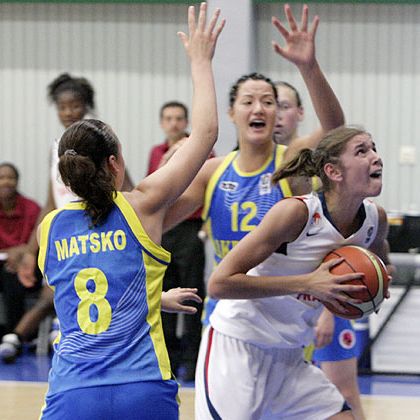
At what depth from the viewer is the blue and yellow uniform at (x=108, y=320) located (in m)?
2.98

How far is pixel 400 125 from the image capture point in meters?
9.75

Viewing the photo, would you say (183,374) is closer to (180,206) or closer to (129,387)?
(180,206)

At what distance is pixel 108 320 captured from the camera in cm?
304

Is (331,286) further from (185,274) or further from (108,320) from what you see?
(185,274)

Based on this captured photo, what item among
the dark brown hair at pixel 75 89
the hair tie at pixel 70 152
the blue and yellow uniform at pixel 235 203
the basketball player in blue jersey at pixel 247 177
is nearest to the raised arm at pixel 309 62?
the basketball player in blue jersey at pixel 247 177

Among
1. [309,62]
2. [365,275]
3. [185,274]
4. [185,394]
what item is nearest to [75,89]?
[185,274]

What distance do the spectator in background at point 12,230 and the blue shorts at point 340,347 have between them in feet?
12.1

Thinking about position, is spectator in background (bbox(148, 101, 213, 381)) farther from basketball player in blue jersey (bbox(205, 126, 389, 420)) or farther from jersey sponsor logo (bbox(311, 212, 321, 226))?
jersey sponsor logo (bbox(311, 212, 321, 226))

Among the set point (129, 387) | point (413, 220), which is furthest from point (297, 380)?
point (413, 220)

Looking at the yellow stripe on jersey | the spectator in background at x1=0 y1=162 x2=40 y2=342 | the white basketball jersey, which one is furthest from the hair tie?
the spectator in background at x1=0 y1=162 x2=40 y2=342

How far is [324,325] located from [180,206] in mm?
857

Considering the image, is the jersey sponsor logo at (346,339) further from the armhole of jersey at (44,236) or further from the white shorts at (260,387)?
the armhole of jersey at (44,236)

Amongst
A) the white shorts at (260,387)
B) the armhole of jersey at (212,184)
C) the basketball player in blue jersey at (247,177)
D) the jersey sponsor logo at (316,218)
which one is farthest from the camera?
the armhole of jersey at (212,184)

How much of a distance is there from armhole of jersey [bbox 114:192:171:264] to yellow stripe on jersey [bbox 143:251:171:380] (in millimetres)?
Answer: 21
